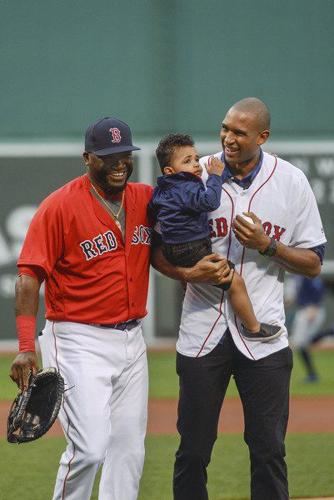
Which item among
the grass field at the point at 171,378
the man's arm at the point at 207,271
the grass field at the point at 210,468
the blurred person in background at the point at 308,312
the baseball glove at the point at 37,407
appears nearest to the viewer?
the baseball glove at the point at 37,407

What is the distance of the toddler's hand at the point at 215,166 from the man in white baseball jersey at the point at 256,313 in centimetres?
9

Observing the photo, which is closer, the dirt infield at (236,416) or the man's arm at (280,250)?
the man's arm at (280,250)

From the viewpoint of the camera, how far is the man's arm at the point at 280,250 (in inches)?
190

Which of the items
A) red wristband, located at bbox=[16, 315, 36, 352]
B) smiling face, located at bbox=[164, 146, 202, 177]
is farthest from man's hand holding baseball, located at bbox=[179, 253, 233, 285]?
red wristband, located at bbox=[16, 315, 36, 352]

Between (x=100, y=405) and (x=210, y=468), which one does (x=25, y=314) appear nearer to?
(x=100, y=405)

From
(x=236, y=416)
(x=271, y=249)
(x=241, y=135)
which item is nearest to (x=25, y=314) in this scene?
(x=271, y=249)

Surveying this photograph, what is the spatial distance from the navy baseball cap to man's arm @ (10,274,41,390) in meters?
0.66

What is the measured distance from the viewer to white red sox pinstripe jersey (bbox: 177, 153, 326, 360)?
507 cm

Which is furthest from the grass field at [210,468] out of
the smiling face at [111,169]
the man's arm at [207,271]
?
the smiling face at [111,169]

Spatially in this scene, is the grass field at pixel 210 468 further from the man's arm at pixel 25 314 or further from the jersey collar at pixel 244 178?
the jersey collar at pixel 244 178

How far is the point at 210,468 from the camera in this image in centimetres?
735

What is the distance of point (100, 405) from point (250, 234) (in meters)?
1.01

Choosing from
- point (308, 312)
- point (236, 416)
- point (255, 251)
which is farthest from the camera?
point (308, 312)

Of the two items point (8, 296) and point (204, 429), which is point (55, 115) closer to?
point (8, 296)
